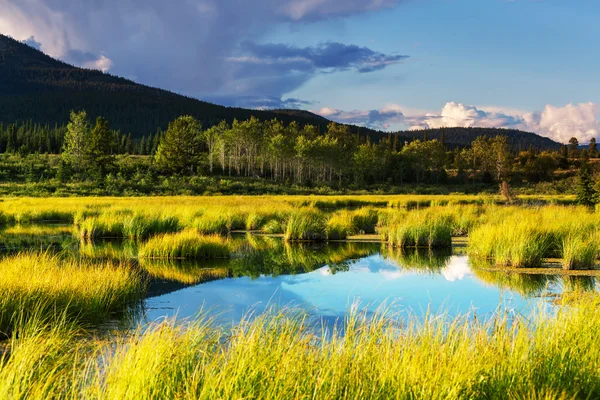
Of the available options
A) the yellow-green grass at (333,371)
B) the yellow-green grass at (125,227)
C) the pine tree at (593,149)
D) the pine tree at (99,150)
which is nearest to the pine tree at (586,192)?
the yellow-green grass at (125,227)

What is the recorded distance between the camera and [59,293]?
8.20 m

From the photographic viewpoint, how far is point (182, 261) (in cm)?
1452

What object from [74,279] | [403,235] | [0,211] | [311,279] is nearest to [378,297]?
[311,279]

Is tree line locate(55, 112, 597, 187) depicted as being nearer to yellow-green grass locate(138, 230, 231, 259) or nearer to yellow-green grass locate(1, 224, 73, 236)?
yellow-green grass locate(1, 224, 73, 236)

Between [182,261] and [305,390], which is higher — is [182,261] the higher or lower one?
the lower one

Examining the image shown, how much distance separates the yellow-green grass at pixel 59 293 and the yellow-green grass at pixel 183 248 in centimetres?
486

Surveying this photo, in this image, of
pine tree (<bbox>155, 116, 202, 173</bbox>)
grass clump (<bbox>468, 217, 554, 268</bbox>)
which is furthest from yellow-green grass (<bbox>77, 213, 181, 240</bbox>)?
pine tree (<bbox>155, 116, 202, 173</bbox>)

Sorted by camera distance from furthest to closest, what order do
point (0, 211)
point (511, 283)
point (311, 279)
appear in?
point (0, 211)
point (311, 279)
point (511, 283)

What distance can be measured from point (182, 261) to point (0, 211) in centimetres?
1780

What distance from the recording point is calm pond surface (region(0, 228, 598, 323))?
9.10 meters

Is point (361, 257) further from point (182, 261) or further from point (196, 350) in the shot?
point (196, 350)

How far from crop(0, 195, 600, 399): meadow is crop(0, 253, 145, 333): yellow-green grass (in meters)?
0.03

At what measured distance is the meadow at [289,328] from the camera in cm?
425

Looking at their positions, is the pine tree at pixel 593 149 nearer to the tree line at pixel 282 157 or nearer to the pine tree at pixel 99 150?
the tree line at pixel 282 157
